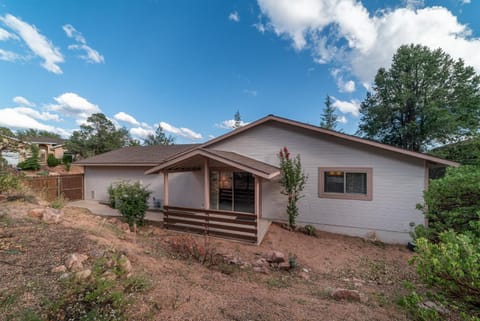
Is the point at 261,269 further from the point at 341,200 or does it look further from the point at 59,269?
the point at 341,200

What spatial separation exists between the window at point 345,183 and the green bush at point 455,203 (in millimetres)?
3775

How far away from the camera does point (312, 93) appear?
15.9 metres

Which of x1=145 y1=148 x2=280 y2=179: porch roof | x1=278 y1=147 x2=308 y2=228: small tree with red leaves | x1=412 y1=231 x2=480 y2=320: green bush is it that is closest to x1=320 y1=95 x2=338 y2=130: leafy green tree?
x1=278 y1=147 x2=308 y2=228: small tree with red leaves

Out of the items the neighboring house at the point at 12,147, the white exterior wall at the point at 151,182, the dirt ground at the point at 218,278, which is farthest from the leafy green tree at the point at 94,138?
the dirt ground at the point at 218,278

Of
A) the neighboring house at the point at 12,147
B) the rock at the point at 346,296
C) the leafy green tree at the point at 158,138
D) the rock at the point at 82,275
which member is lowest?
the rock at the point at 346,296

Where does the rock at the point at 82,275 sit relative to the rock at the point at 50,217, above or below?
below

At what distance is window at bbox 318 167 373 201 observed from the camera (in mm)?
7258

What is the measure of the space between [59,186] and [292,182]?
45.9ft

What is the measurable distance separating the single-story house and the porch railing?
34 millimetres

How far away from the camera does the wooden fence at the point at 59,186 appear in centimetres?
1088

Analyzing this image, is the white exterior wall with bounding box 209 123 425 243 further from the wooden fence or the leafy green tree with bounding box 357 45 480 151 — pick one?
the leafy green tree with bounding box 357 45 480 151

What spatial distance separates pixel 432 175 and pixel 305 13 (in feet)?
43.4

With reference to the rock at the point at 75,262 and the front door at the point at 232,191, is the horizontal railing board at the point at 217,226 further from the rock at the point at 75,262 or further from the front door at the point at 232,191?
the rock at the point at 75,262

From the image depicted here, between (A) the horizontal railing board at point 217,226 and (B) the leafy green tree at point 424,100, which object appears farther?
(B) the leafy green tree at point 424,100
